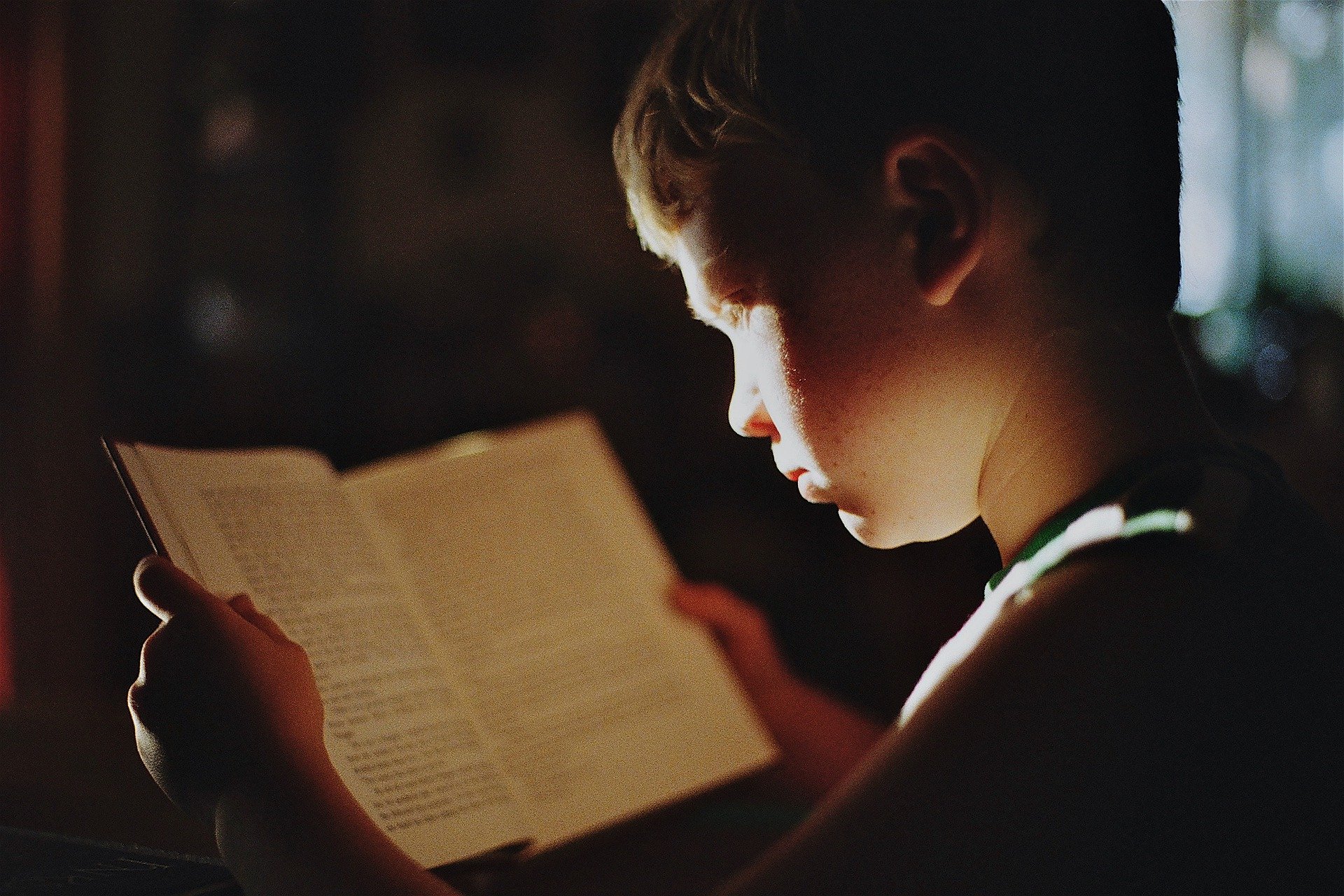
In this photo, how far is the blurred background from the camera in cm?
197

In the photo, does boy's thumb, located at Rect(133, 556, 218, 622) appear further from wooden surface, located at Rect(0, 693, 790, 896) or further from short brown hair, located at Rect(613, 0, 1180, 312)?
short brown hair, located at Rect(613, 0, 1180, 312)

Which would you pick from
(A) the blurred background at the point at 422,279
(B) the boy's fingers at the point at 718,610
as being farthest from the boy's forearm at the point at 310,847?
(A) the blurred background at the point at 422,279

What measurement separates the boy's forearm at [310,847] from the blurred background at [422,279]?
93 centimetres

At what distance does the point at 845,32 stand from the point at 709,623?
1.80 feet

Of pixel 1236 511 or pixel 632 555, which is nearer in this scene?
pixel 1236 511

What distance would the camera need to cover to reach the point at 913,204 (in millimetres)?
482

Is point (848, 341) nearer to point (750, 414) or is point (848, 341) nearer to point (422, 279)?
point (750, 414)

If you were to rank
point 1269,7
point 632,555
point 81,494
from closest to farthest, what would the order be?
point 632,555 < point 81,494 < point 1269,7

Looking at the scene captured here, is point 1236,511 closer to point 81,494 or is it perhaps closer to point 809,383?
point 809,383

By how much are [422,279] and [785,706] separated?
6.84ft

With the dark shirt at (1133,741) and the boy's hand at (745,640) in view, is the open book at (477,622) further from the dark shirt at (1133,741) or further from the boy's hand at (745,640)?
the dark shirt at (1133,741)

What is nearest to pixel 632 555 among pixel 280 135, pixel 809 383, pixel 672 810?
pixel 672 810

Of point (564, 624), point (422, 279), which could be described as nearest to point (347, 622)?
point (564, 624)

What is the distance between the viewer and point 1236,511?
0.42 m
